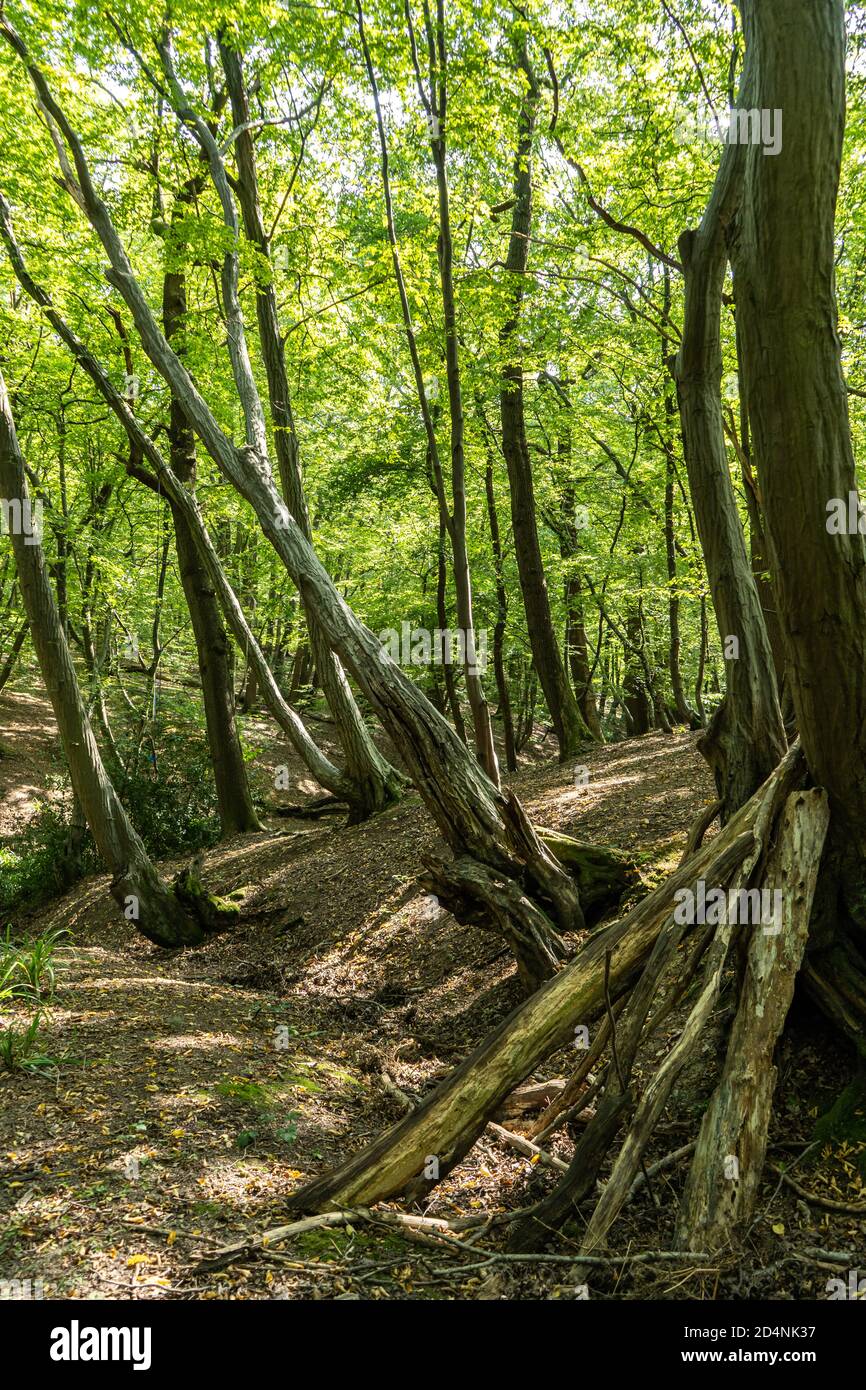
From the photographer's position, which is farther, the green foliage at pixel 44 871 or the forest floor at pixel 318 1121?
the green foliage at pixel 44 871

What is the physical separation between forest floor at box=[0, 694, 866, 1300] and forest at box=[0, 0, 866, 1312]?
0.08 feet

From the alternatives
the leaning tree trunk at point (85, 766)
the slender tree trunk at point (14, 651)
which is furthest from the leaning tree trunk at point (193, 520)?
the slender tree trunk at point (14, 651)

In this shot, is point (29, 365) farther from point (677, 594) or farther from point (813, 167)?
point (813, 167)

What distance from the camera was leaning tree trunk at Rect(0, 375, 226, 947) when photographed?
7.88 meters

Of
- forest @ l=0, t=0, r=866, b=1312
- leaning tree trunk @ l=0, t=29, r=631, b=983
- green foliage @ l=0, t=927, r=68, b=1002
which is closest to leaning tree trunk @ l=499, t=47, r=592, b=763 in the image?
forest @ l=0, t=0, r=866, b=1312

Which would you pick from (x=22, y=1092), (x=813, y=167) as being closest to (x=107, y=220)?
(x=813, y=167)

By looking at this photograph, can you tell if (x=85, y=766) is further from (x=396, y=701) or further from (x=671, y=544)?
(x=671, y=544)

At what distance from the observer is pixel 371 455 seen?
13.9m

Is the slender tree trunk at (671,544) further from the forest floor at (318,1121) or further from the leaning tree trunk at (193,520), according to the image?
the forest floor at (318,1121)

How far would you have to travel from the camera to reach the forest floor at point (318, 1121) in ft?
9.07

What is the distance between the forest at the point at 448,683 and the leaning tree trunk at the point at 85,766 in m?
0.05

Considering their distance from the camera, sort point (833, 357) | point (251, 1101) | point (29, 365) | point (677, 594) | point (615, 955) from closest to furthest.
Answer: point (833, 357) < point (615, 955) < point (251, 1101) < point (677, 594) < point (29, 365)

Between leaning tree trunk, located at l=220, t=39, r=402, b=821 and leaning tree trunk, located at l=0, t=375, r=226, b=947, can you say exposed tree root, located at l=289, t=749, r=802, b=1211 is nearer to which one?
leaning tree trunk, located at l=0, t=375, r=226, b=947

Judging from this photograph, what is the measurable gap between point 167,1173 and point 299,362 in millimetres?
11692
